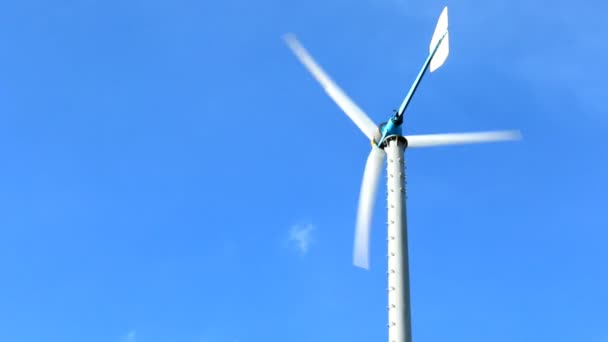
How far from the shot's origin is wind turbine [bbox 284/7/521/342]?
40.1 meters

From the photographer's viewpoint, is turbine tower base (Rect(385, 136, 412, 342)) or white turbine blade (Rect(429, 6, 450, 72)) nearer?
turbine tower base (Rect(385, 136, 412, 342))

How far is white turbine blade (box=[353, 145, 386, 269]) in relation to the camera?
43.9m

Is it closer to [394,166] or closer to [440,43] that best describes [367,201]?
[394,166]

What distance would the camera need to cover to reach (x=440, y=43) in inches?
1988

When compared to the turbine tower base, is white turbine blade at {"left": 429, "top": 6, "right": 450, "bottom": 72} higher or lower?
higher

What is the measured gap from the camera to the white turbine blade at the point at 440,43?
50.0 metres

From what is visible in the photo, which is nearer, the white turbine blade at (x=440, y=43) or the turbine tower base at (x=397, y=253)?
the turbine tower base at (x=397, y=253)

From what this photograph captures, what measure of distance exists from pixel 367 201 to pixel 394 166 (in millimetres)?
2719

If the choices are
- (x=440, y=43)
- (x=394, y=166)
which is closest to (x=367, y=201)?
(x=394, y=166)

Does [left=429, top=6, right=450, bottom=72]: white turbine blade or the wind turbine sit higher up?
[left=429, top=6, right=450, bottom=72]: white turbine blade

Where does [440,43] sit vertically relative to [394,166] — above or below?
above

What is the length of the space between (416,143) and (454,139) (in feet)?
8.11

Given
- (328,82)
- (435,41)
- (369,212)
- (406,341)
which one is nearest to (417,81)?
(435,41)

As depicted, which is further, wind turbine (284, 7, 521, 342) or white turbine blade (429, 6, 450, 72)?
white turbine blade (429, 6, 450, 72)
